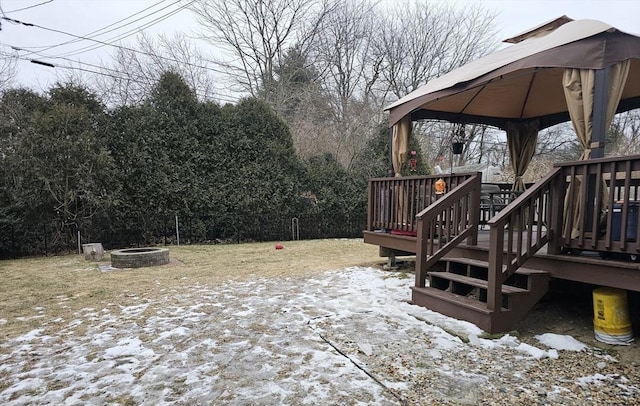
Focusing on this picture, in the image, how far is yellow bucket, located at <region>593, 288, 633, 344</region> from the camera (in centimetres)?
270

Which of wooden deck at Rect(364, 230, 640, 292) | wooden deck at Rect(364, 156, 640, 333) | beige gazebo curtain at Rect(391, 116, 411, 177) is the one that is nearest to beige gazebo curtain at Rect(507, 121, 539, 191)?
beige gazebo curtain at Rect(391, 116, 411, 177)

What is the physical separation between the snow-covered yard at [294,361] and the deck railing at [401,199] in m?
1.53

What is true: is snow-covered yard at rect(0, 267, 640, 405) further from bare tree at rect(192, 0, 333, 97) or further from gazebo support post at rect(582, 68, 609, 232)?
bare tree at rect(192, 0, 333, 97)

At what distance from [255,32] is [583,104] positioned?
13.5m

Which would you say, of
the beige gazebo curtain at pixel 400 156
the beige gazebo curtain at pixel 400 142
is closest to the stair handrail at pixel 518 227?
the beige gazebo curtain at pixel 400 156

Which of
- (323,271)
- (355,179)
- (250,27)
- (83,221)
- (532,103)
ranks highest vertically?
(250,27)

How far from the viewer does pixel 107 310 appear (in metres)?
3.69

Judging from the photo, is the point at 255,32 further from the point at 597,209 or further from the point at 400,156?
the point at 597,209

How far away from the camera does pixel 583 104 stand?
3049 millimetres

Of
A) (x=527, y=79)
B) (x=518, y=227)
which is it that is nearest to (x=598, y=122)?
(x=518, y=227)

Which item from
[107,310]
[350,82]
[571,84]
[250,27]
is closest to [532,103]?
[571,84]

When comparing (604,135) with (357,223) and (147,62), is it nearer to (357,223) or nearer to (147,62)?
(357,223)

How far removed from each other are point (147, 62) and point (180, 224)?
7.23 m

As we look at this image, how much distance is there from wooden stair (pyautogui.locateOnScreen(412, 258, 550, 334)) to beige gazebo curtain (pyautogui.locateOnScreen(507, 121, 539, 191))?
3269mm
